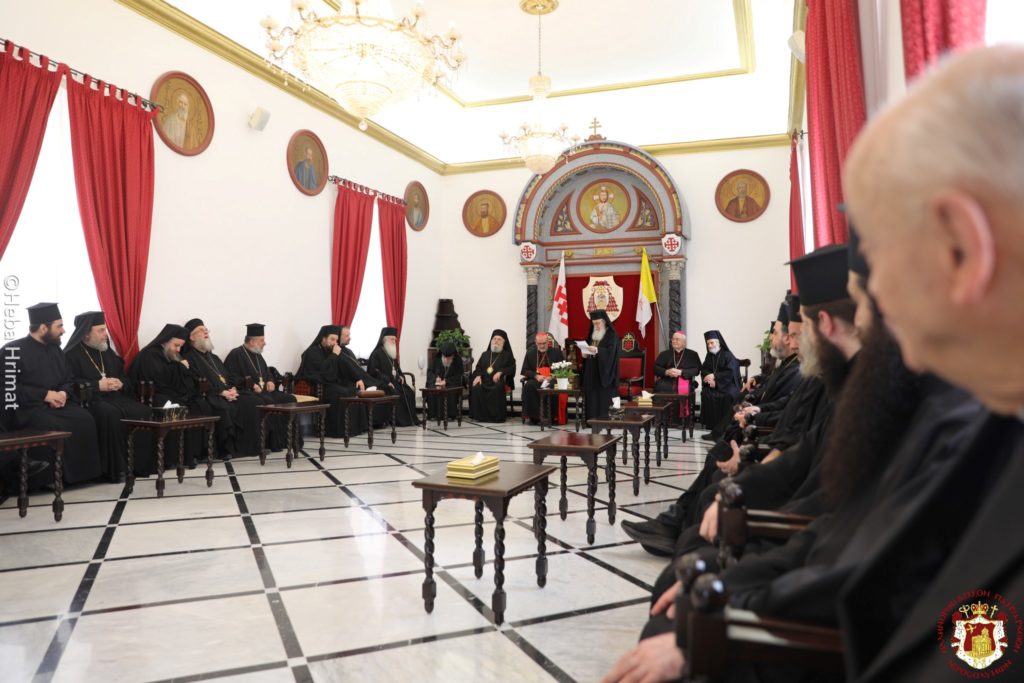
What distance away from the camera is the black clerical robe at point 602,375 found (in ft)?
Answer: 30.6

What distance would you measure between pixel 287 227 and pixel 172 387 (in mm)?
2936

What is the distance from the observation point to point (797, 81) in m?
8.20

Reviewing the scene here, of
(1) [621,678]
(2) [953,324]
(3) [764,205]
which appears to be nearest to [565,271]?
(3) [764,205]

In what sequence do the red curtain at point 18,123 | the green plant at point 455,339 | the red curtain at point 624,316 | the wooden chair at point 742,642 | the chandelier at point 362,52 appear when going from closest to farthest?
the wooden chair at point 742,642 → the chandelier at point 362,52 → the red curtain at point 18,123 → the green plant at point 455,339 → the red curtain at point 624,316

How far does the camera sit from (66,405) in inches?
215

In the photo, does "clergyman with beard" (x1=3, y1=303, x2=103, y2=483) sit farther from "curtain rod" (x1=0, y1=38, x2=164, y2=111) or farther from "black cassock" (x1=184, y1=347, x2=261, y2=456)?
"curtain rod" (x1=0, y1=38, x2=164, y2=111)

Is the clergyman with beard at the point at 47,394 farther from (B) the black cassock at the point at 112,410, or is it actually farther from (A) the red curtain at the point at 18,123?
(A) the red curtain at the point at 18,123

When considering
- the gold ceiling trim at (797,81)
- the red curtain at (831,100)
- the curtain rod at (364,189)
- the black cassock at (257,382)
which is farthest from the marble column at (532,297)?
the red curtain at (831,100)

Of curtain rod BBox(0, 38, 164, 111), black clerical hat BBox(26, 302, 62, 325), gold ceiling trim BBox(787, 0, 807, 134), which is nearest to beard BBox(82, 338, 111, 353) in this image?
black clerical hat BBox(26, 302, 62, 325)

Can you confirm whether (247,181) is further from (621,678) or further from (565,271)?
(621,678)

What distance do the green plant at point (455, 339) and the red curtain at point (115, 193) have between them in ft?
17.8

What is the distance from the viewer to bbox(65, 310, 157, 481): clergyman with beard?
5.62 metres

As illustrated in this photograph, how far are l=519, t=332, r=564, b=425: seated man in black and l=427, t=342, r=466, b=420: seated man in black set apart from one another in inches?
44.0

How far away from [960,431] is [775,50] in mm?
9967
